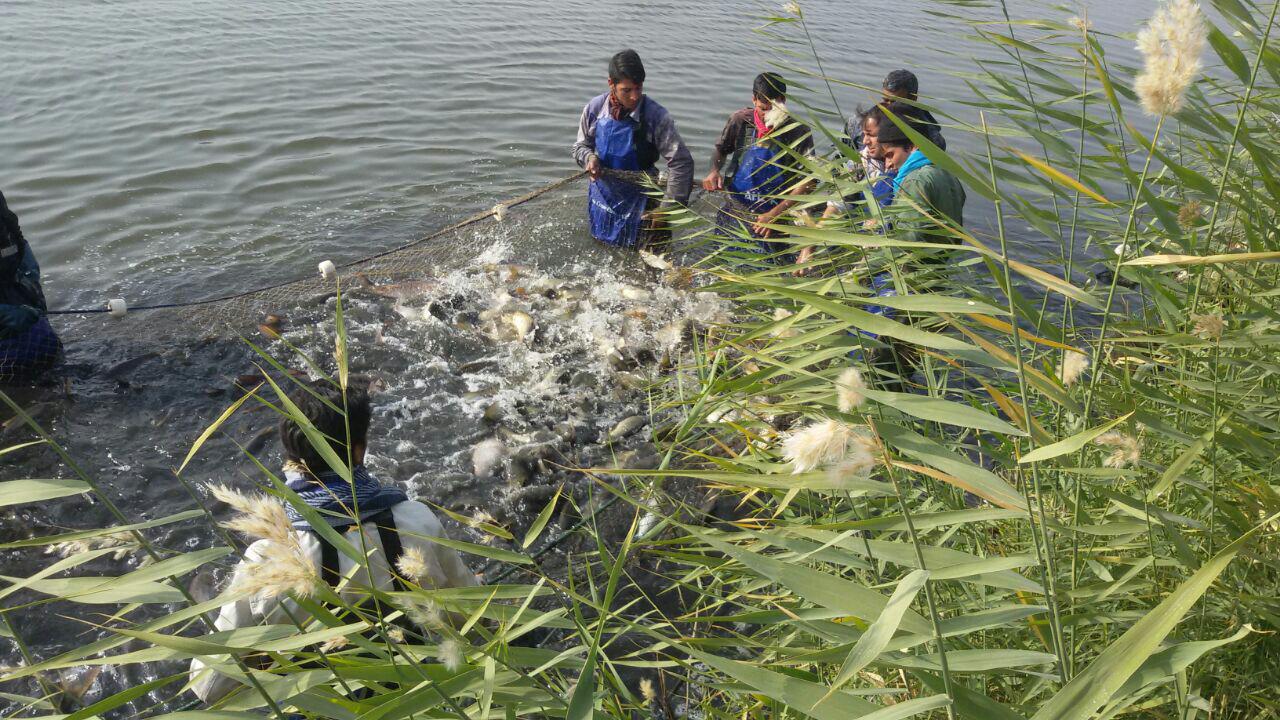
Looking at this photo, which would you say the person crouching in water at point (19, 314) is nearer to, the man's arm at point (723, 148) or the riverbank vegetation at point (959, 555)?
the riverbank vegetation at point (959, 555)

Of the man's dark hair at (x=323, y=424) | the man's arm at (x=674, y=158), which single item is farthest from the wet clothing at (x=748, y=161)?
the man's dark hair at (x=323, y=424)

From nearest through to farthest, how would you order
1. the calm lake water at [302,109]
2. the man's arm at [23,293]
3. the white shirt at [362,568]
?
the white shirt at [362,568] < the man's arm at [23,293] < the calm lake water at [302,109]

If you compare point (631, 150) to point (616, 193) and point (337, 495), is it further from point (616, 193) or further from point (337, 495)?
point (337, 495)

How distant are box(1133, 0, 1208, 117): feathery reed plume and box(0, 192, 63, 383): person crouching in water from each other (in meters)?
6.27

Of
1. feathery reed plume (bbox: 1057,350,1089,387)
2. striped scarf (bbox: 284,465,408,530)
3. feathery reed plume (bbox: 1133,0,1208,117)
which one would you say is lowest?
striped scarf (bbox: 284,465,408,530)

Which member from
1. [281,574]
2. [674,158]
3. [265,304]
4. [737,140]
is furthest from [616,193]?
[281,574]

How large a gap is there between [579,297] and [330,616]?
594 centimetres

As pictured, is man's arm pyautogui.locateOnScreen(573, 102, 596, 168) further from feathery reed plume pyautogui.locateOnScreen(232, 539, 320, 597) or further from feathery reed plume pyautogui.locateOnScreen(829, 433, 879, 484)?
feathery reed plume pyautogui.locateOnScreen(232, 539, 320, 597)

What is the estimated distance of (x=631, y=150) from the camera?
760 cm

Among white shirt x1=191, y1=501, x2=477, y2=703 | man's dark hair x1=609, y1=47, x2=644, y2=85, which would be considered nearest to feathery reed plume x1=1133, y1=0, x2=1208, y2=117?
white shirt x1=191, y1=501, x2=477, y2=703

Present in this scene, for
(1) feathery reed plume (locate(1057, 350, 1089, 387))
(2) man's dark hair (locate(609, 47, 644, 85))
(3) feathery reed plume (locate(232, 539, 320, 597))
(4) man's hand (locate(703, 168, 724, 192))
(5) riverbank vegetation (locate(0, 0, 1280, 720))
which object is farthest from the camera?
(4) man's hand (locate(703, 168, 724, 192))

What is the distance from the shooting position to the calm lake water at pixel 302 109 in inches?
321

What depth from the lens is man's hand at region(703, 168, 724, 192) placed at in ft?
25.1

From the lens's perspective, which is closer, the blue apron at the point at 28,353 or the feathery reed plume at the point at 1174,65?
the feathery reed plume at the point at 1174,65
